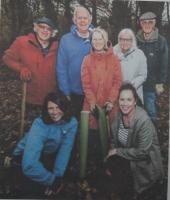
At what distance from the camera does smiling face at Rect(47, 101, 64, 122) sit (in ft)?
7.54

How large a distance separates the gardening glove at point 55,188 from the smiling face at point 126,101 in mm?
607

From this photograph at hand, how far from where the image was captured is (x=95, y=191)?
7.50 ft

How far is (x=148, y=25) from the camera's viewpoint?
7.79ft

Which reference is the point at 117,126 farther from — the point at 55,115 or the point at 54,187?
the point at 54,187

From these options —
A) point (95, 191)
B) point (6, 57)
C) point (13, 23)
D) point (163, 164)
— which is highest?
point (13, 23)

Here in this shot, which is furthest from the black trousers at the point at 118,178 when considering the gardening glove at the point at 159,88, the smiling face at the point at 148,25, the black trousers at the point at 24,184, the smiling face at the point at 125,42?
the smiling face at the point at 148,25

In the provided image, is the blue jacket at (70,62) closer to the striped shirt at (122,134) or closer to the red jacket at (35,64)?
the red jacket at (35,64)

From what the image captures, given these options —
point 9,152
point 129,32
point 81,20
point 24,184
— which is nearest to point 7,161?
point 9,152

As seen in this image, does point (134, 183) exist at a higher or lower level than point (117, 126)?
lower

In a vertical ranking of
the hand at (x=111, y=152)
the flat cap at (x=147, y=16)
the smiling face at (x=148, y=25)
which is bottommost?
the hand at (x=111, y=152)

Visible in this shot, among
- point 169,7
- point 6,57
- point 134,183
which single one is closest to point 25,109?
point 6,57

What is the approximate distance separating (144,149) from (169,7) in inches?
37.3

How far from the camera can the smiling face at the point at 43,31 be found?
91.9 inches

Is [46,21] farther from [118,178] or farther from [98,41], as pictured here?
[118,178]
